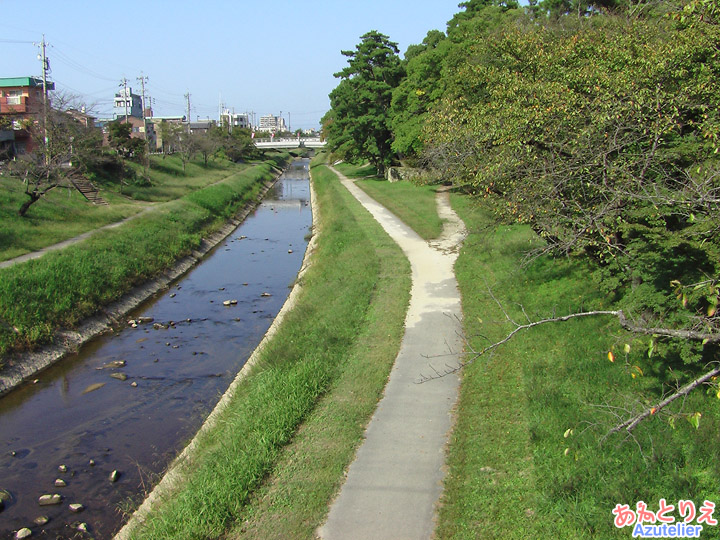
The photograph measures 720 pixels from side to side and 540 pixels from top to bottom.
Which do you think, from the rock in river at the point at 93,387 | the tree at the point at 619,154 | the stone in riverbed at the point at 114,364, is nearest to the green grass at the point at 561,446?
the tree at the point at 619,154

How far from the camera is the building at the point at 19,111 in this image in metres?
35.7

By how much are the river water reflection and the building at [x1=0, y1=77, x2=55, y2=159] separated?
20.6 metres

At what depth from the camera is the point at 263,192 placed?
57.1m

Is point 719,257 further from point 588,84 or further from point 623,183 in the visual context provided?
point 588,84

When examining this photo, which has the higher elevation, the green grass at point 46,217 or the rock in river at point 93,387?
the green grass at point 46,217

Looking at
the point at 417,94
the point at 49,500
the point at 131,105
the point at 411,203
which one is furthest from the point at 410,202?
the point at 131,105

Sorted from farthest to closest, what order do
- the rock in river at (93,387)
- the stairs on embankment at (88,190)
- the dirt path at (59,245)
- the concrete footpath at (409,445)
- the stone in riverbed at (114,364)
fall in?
the stairs on embankment at (88,190) < the dirt path at (59,245) < the stone in riverbed at (114,364) < the rock in river at (93,387) < the concrete footpath at (409,445)

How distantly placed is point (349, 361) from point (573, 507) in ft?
19.1

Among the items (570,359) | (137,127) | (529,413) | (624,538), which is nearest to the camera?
(624,538)

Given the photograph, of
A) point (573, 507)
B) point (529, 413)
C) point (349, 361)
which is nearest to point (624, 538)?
point (573, 507)

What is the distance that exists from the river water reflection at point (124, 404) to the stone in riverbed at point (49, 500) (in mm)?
81

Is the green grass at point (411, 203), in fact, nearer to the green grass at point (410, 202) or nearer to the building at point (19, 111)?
the green grass at point (410, 202)

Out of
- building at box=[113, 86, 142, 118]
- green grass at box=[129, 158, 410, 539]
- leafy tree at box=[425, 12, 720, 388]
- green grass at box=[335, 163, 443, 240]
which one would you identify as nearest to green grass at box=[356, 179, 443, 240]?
green grass at box=[335, 163, 443, 240]

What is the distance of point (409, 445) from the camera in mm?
8422
